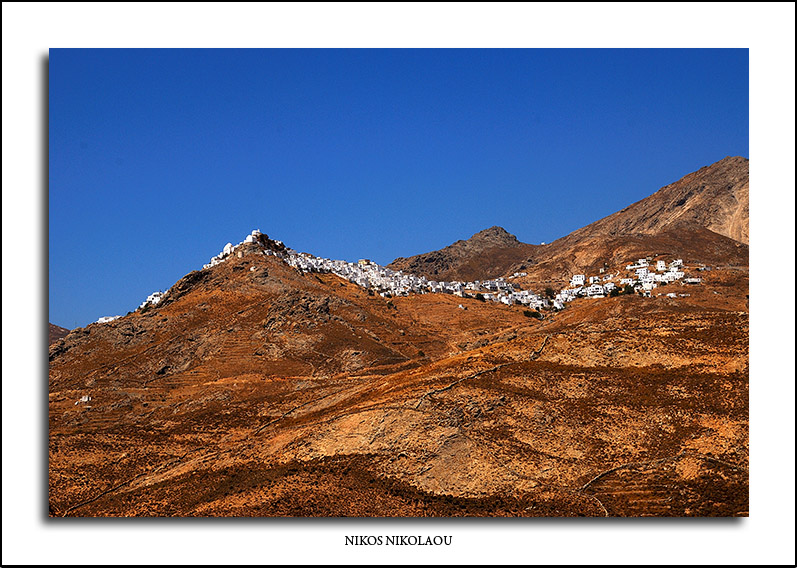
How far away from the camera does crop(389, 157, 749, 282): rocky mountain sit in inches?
3492

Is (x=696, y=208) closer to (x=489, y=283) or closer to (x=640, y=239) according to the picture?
(x=640, y=239)

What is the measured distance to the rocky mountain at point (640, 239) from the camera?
291 ft

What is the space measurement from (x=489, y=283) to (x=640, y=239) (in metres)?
23.9

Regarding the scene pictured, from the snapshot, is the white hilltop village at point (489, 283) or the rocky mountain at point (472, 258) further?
the rocky mountain at point (472, 258)

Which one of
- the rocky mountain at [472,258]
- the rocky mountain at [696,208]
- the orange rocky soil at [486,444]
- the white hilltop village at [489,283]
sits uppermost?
the rocky mountain at [696,208]

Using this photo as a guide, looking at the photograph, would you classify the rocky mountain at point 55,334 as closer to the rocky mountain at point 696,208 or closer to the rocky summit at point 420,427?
the rocky summit at point 420,427

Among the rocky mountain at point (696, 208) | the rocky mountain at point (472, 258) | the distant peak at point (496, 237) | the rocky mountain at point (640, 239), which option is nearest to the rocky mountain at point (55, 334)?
the rocky mountain at point (640, 239)

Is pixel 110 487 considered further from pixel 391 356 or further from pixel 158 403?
pixel 391 356

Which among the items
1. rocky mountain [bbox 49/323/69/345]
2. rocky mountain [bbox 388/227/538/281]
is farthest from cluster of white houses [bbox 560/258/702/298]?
rocky mountain [bbox 49/323/69/345]

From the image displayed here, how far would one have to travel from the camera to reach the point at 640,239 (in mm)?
90875

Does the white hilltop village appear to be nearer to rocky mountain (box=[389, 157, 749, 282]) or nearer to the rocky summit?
rocky mountain (box=[389, 157, 749, 282])

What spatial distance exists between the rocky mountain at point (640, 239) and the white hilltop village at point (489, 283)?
30.7ft

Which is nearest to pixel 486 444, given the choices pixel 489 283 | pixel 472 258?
pixel 489 283

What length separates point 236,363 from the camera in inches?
1558
